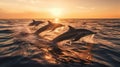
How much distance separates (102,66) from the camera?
8.80 m

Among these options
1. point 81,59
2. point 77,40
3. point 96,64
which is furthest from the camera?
point 77,40

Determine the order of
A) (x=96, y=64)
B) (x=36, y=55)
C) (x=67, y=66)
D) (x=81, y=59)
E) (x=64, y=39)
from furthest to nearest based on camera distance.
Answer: (x=64, y=39), (x=36, y=55), (x=81, y=59), (x=96, y=64), (x=67, y=66)

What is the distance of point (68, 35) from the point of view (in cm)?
1591

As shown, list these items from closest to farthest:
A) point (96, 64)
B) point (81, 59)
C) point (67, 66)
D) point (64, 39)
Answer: point (67, 66)
point (96, 64)
point (81, 59)
point (64, 39)

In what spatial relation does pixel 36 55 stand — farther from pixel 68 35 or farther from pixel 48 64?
pixel 68 35

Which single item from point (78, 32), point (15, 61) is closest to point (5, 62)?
point (15, 61)

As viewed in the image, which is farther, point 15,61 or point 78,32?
point 78,32

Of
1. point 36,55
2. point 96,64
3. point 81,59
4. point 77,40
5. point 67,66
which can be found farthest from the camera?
point 77,40

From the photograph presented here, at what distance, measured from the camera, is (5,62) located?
9297 mm

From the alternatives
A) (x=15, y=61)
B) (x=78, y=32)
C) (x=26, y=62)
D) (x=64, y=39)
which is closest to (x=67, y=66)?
(x=26, y=62)

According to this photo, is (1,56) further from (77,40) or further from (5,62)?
(77,40)

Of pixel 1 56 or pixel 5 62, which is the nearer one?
pixel 5 62

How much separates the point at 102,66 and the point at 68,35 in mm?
7429

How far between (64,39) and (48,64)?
271 inches
